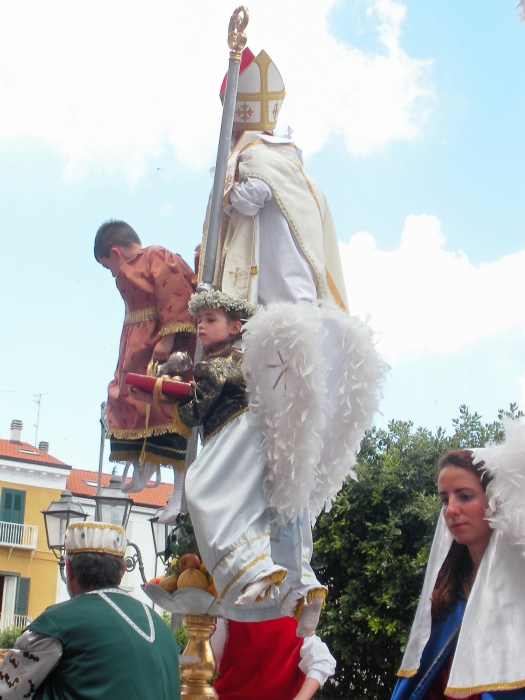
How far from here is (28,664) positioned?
3.05 meters

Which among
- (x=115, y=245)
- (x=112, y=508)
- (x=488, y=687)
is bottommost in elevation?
(x=488, y=687)

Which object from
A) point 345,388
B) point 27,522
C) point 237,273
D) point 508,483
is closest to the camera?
point 508,483

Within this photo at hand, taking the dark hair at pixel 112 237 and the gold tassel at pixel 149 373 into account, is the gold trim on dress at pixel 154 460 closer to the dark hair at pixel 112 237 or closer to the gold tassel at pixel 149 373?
the gold tassel at pixel 149 373

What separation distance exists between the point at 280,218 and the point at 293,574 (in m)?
1.98

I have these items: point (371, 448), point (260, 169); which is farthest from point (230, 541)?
point (371, 448)

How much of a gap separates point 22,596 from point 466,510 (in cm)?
2611

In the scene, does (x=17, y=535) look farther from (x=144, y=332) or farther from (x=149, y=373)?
(x=149, y=373)

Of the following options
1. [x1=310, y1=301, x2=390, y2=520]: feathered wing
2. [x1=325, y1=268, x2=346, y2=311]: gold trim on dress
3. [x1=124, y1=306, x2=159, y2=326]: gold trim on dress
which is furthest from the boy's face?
[x1=310, y1=301, x2=390, y2=520]: feathered wing

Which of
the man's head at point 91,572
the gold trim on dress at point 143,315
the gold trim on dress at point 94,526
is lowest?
the man's head at point 91,572

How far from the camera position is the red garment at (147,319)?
5258mm

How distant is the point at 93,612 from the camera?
3205 mm

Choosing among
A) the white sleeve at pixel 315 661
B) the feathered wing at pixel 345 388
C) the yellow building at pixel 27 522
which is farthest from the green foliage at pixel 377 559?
the yellow building at pixel 27 522

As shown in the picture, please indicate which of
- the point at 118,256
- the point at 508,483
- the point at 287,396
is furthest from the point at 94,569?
the point at 118,256

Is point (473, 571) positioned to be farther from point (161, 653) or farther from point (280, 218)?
point (280, 218)
